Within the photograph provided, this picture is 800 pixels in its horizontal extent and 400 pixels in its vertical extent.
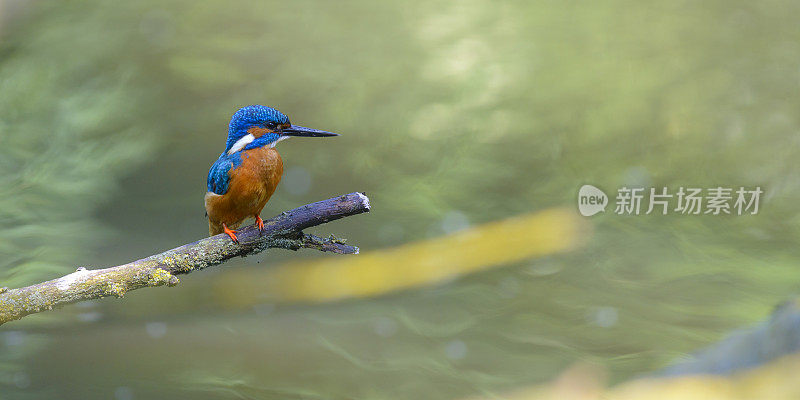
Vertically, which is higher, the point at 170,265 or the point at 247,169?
the point at 247,169

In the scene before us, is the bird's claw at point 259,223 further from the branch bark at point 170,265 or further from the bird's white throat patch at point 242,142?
the bird's white throat patch at point 242,142

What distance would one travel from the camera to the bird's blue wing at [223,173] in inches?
41.1

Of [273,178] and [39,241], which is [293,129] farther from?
[39,241]

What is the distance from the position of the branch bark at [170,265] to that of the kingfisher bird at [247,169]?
26 millimetres

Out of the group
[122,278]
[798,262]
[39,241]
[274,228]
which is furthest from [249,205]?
[798,262]

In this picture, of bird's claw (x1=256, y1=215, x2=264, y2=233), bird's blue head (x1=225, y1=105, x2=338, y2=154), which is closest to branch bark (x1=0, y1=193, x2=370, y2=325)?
bird's claw (x1=256, y1=215, x2=264, y2=233)

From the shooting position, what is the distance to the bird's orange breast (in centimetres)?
104

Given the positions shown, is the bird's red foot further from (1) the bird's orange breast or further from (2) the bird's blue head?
(2) the bird's blue head

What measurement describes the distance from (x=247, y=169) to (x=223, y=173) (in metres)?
0.04

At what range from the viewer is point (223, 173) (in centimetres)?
105

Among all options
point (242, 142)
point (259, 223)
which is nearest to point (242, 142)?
point (242, 142)

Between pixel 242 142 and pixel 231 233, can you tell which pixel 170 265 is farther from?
pixel 242 142

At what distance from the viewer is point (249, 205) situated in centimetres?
105

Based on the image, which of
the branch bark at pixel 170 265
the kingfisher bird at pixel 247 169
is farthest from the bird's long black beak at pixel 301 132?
the branch bark at pixel 170 265
